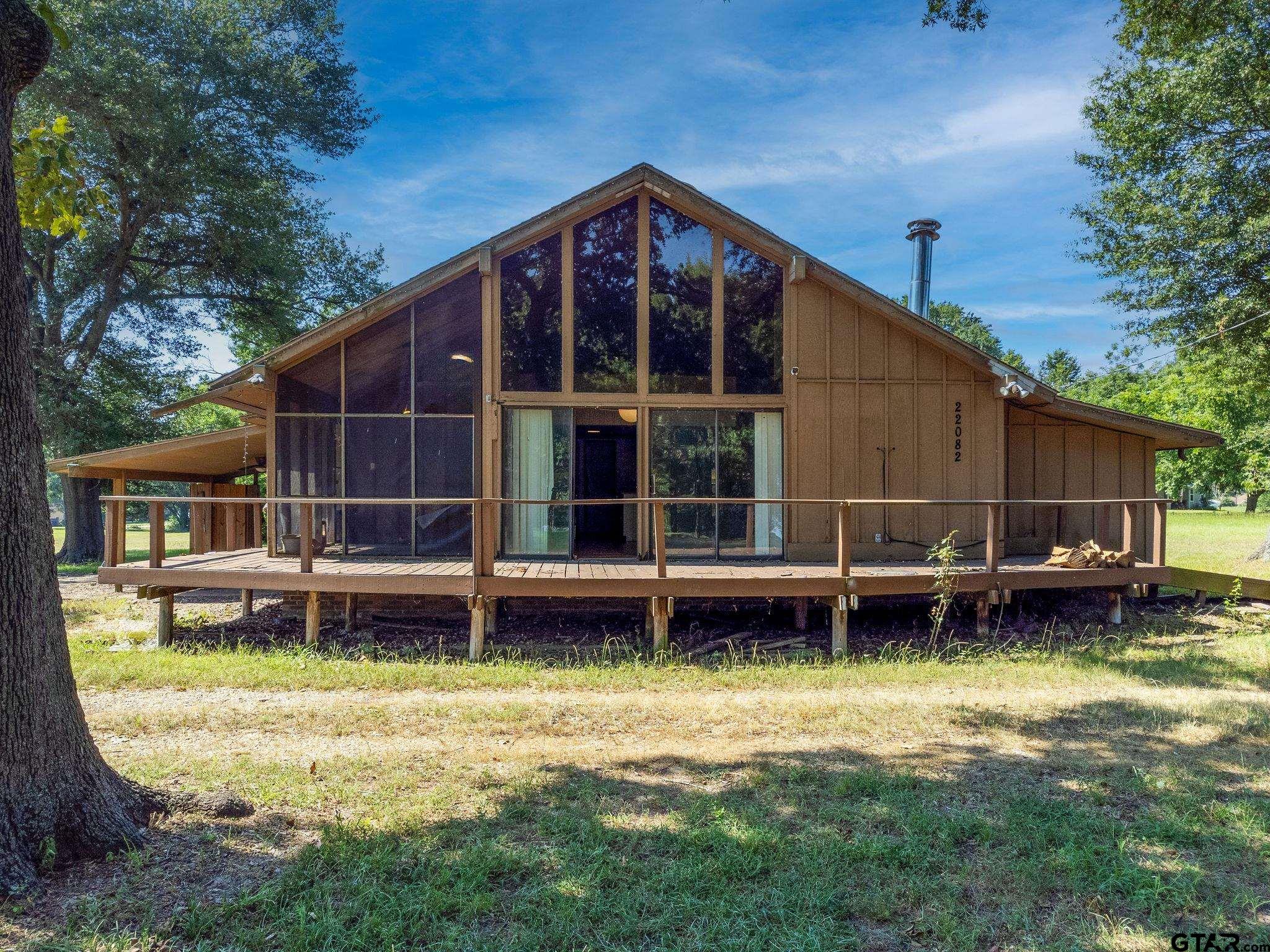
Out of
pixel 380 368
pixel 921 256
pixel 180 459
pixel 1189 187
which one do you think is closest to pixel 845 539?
pixel 380 368

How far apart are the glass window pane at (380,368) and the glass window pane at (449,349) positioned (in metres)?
0.19

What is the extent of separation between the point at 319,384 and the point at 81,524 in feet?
47.8

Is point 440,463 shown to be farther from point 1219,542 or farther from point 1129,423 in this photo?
point 1219,542

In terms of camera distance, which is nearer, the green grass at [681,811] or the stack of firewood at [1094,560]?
the green grass at [681,811]

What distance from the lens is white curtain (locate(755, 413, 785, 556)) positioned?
391 inches

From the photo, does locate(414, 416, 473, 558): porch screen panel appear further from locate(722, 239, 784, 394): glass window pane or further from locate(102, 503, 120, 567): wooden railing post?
locate(722, 239, 784, 394): glass window pane

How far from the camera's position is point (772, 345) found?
10141 mm

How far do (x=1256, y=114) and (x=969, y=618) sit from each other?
11.8 metres

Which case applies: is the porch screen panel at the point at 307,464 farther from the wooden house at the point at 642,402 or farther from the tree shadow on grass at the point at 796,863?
the tree shadow on grass at the point at 796,863

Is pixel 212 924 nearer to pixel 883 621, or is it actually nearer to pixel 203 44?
pixel 883 621

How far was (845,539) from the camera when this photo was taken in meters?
8.13

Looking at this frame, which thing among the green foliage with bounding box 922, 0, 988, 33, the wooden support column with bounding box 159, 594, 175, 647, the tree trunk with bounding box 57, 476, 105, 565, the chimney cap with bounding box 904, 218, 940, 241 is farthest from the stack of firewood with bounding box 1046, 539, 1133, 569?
the tree trunk with bounding box 57, 476, 105, 565

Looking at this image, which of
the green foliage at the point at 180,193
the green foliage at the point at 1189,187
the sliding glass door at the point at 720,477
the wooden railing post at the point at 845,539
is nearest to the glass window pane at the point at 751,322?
the sliding glass door at the point at 720,477

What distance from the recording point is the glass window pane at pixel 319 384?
32.6ft
